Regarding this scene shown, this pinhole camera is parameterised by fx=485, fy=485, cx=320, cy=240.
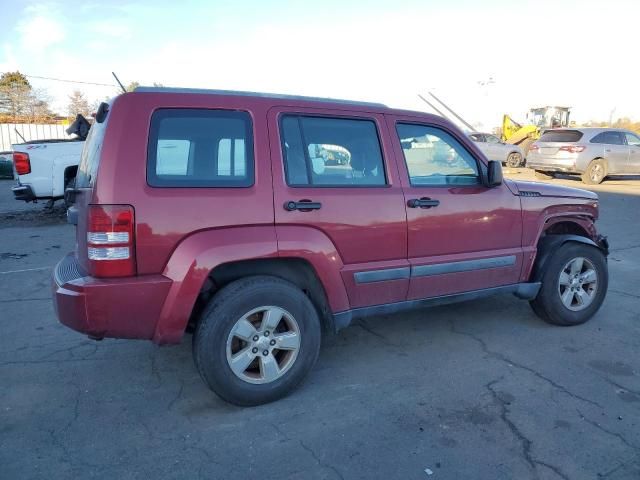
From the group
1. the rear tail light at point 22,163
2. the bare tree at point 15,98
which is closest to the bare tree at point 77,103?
the bare tree at point 15,98

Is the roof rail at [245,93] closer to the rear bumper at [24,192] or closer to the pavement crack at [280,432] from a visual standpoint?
the pavement crack at [280,432]

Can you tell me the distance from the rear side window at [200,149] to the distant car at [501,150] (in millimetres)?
20220

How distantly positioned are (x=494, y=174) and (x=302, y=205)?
5.40 feet

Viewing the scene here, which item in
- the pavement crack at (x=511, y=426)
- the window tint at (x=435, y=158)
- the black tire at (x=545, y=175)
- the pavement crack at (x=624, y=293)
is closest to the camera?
the pavement crack at (x=511, y=426)

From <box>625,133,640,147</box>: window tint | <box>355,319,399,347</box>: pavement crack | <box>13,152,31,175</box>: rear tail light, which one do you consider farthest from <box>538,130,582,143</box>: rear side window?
<box>13,152,31,175</box>: rear tail light

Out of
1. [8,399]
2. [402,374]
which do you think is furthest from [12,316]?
[402,374]

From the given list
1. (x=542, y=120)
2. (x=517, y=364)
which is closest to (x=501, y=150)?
(x=542, y=120)

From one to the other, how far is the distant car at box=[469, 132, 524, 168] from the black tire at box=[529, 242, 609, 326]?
713 inches

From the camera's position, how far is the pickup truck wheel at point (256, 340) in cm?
290

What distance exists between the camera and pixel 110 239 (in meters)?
2.67

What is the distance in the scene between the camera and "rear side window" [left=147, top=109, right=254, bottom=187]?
2818 mm

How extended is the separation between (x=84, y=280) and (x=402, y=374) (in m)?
2.21

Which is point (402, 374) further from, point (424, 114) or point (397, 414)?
point (424, 114)

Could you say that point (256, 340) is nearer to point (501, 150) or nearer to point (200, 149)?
point (200, 149)
